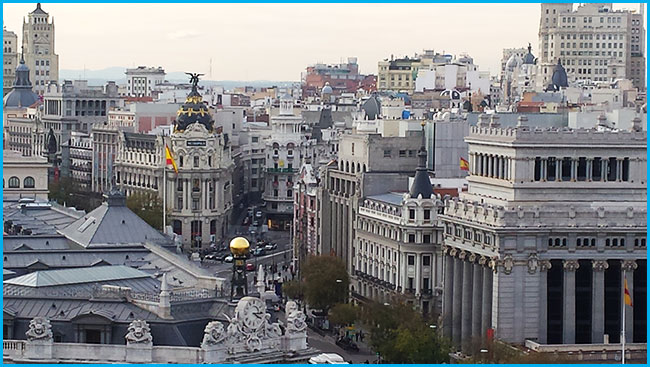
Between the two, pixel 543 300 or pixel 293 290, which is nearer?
pixel 543 300

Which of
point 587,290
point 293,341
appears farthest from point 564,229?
point 293,341

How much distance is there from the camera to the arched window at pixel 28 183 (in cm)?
18212

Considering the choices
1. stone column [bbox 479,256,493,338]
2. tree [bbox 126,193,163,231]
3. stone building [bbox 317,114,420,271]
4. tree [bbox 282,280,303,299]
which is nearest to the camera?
stone column [bbox 479,256,493,338]

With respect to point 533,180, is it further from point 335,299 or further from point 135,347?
point 135,347

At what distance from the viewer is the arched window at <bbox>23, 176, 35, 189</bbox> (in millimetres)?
182125

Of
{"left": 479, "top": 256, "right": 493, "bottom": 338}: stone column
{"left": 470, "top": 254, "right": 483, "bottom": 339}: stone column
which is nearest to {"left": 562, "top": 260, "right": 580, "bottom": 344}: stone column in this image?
{"left": 479, "top": 256, "right": 493, "bottom": 338}: stone column

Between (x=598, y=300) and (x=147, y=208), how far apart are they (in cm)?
7849

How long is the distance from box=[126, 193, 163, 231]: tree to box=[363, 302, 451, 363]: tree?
5759cm

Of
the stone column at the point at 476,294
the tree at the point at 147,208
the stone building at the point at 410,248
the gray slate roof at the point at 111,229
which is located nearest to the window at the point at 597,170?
the stone column at the point at 476,294

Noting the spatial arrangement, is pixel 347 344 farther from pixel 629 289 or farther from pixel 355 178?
pixel 355 178

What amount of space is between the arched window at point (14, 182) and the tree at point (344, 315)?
5402cm

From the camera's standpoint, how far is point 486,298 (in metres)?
119

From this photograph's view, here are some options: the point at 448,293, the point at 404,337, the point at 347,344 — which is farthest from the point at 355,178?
the point at 404,337

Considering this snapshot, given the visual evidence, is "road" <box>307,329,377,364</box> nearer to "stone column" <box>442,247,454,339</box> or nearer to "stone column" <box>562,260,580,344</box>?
"stone column" <box>442,247,454,339</box>
